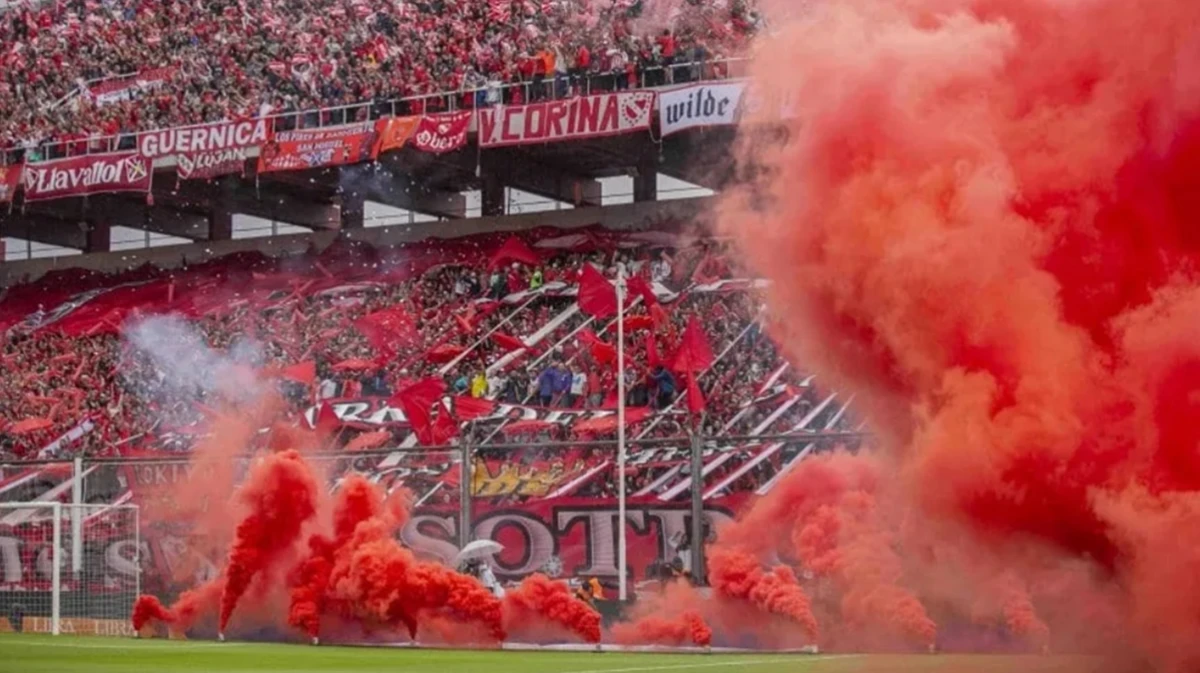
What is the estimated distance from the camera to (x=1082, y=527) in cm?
1364

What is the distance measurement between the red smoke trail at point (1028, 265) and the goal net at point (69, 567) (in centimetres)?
1301

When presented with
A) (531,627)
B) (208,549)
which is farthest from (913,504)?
(208,549)

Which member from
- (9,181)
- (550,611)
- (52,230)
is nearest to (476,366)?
(550,611)

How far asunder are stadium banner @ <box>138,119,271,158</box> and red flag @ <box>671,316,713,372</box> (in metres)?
12.9

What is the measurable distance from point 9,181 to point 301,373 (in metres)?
11.6

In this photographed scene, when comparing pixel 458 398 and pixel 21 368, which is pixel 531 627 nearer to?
pixel 458 398

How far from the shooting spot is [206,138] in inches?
1447

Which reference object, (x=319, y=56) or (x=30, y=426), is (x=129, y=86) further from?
(x=30, y=426)

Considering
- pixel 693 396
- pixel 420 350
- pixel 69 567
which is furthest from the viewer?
pixel 420 350

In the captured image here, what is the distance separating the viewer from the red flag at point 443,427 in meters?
28.5

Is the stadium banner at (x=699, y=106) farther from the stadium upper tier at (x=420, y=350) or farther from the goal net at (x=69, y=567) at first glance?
the goal net at (x=69, y=567)

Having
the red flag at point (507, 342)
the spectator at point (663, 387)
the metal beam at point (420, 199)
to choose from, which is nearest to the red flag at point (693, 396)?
the spectator at point (663, 387)

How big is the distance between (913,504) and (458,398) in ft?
52.8

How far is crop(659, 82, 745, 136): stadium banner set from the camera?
3072cm
